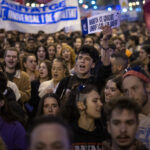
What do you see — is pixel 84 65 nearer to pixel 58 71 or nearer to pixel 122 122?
pixel 58 71

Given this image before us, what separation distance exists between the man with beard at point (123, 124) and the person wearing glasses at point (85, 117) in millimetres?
917

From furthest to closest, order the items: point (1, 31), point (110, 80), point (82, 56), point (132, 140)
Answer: point (1, 31) → point (82, 56) → point (110, 80) → point (132, 140)

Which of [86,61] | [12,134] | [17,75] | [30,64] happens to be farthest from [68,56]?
[12,134]


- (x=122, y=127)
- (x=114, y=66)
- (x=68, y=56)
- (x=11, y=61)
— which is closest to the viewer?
(x=122, y=127)

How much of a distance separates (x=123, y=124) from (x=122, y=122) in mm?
23

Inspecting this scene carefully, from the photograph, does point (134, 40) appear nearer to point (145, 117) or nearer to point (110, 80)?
point (110, 80)

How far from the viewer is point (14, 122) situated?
20.1ft

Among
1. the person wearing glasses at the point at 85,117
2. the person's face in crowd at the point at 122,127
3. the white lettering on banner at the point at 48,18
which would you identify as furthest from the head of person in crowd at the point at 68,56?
the person's face in crowd at the point at 122,127

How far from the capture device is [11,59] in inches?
401

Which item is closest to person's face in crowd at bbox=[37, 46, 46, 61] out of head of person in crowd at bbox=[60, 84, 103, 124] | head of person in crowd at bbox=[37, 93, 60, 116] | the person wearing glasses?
head of person in crowd at bbox=[37, 93, 60, 116]

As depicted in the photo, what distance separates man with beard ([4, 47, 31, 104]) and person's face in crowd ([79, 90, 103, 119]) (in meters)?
3.25

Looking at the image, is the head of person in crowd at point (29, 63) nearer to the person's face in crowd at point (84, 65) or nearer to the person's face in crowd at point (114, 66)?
the person's face in crowd at point (114, 66)

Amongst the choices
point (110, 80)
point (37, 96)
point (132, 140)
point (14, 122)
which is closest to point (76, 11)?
point (37, 96)

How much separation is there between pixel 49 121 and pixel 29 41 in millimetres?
11783
